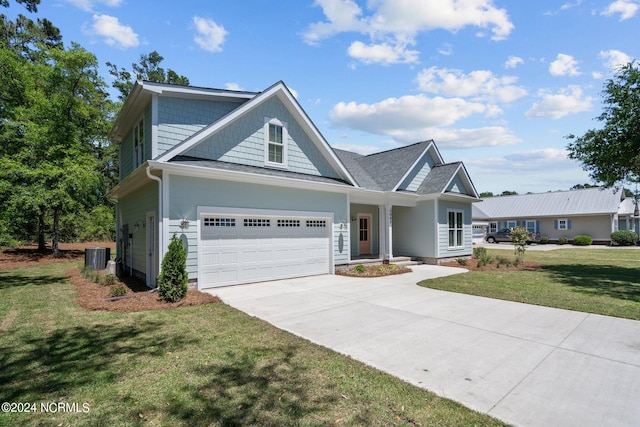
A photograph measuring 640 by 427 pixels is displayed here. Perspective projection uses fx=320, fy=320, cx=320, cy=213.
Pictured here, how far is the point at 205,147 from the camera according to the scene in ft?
32.4

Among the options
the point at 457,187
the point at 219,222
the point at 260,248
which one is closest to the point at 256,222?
the point at 260,248

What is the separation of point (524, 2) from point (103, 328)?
43.3 ft

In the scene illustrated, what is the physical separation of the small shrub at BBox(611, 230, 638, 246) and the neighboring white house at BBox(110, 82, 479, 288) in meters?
25.4

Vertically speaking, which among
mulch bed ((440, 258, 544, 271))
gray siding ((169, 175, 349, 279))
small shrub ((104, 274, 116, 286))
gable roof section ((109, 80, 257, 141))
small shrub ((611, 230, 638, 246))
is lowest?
mulch bed ((440, 258, 544, 271))

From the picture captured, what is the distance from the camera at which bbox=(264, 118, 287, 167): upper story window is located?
11.2 metres

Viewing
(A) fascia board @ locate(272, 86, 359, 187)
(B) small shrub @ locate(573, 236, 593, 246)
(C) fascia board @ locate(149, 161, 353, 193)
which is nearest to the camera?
(C) fascia board @ locate(149, 161, 353, 193)

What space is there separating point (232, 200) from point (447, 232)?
11.4m

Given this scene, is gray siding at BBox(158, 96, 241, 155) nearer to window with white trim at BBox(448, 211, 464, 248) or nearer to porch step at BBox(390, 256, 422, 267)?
porch step at BBox(390, 256, 422, 267)

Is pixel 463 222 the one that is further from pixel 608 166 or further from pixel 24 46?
pixel 24 46

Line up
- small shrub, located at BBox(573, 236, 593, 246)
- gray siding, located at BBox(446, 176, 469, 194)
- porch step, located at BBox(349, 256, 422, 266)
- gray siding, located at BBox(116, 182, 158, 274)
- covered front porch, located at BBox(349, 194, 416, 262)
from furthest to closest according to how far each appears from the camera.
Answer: small shrub, located at BBox(573, 236, 593, 246) < gray siding, located at BBox(446, 176, 469, 194) < covered front porch, located at BBox(349, 194, 416, 262) < porch step, located at BBox(349, 256, 422, 266) < gray siding, located at BBox(116, 182, 158, 274)

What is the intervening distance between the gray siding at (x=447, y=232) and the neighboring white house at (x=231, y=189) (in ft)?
4.54

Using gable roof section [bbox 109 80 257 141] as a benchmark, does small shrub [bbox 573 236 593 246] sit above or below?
below

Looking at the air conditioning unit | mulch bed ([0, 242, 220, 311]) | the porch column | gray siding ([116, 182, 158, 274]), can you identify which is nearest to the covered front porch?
the porch column

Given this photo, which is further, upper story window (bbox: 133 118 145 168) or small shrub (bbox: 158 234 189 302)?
upper story window (bbox: 133 118 145 168)
